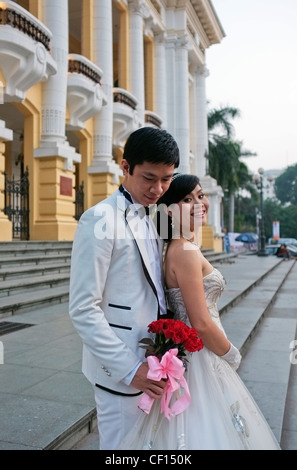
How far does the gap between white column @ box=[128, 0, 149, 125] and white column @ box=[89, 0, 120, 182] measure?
2590 millimetres

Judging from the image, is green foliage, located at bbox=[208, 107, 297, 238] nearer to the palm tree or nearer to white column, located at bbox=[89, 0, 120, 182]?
the palm tree

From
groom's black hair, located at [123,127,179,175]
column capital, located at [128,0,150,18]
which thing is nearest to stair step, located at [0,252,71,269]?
groom's black hair, located at [123,127,179,175]

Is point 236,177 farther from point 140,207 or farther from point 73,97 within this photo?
point 140,207

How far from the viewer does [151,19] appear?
62.4 feet

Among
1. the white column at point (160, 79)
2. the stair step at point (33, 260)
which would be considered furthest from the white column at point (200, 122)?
the stair step at point (33, 260)

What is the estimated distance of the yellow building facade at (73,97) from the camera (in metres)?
10.4

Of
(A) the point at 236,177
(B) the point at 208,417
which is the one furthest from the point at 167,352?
(A) the point at 236,177

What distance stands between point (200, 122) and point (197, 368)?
25783 mm

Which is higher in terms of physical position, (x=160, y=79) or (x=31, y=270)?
(x=160, y=79)

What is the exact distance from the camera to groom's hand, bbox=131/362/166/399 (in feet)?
4.68

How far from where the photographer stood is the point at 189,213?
185cm

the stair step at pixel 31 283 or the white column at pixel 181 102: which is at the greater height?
the white column at pixel 181 102

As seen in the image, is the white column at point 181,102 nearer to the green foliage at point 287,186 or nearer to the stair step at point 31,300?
the stair step at point 31,300

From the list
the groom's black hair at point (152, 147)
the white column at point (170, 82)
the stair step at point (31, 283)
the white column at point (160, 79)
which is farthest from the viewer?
the white column at point (170, 82)
